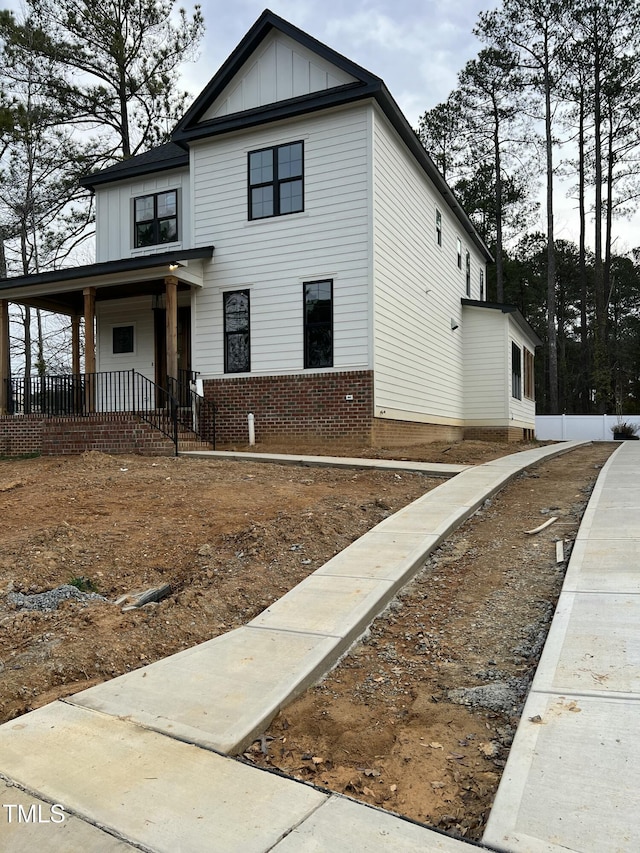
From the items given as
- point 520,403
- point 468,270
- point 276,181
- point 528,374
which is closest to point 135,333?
point 276,181

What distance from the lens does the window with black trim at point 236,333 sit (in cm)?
1371

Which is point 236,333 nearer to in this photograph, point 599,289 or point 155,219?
point 155,219

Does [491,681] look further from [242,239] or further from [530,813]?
[242,239]

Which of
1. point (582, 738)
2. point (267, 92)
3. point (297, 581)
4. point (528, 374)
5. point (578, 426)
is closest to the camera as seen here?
point (582, 738)

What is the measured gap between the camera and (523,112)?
3081 centimetres

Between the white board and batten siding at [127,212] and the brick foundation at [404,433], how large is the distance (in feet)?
21.0

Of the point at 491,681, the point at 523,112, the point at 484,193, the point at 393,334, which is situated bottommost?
the point at 491,681

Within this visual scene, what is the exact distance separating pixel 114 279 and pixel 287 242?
3.79m

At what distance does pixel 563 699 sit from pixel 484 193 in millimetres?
34803

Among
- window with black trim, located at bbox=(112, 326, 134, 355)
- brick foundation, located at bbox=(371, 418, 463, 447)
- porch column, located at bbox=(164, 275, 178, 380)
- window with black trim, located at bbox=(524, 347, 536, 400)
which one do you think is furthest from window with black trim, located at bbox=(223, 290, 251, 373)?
window with black trim, located at bbox=(524, 347, 536, 400)

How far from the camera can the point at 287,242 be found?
43.8ft

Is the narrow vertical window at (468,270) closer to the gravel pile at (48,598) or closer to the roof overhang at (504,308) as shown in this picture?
the roof overhang at (504,308)

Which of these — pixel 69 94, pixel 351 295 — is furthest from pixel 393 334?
pixel 69 94

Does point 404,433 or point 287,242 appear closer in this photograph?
point 287,242
